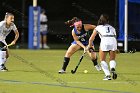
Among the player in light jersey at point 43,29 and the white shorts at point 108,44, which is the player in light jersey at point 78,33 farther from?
the player in light jersey at point 43,29

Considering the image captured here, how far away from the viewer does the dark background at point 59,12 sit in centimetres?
3238

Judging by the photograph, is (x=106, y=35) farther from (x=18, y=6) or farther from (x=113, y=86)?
(x=18, y=6)

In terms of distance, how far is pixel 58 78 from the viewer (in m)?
15.7

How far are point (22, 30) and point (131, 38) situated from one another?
23.1ft

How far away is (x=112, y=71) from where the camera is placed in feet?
49.4

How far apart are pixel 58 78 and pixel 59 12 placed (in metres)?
18.2

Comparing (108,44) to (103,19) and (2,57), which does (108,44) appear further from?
(2,57)

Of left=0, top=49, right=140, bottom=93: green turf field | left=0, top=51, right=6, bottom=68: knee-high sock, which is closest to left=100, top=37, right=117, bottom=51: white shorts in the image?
left=0, top=49, right=140, bottom=93: green turf field

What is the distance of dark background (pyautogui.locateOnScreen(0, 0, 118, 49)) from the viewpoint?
32.4 metres

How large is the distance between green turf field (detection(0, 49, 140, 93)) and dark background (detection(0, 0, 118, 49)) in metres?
9.73

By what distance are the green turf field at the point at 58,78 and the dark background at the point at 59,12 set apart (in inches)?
383

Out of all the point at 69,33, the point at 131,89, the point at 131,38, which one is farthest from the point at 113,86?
the point at 69,33

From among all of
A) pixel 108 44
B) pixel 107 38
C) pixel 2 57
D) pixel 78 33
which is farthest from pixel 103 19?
pixel 2 57

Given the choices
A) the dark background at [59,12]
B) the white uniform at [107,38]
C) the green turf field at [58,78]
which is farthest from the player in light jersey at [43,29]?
the white uniform at [107,38]
